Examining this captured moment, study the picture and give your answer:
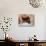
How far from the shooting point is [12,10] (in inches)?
150

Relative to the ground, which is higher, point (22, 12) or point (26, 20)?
point (22, 12)

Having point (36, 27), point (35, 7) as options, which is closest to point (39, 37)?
point (36, 27)

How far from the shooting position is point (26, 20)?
3.81 m

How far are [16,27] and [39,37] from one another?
73cm

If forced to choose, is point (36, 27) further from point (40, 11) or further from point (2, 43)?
point (2, 43)

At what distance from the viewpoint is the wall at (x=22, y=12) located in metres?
3.76

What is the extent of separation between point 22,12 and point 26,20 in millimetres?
264

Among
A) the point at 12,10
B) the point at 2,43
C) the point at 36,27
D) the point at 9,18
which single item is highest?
the point at 12,10

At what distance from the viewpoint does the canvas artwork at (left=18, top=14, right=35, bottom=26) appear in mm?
3787

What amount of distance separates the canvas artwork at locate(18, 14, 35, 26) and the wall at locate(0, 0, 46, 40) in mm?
88

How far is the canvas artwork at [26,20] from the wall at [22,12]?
0.29 ft

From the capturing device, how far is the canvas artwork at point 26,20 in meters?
3.79

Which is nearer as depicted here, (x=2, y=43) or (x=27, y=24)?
(x=2, y=43)

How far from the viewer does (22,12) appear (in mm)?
3801
